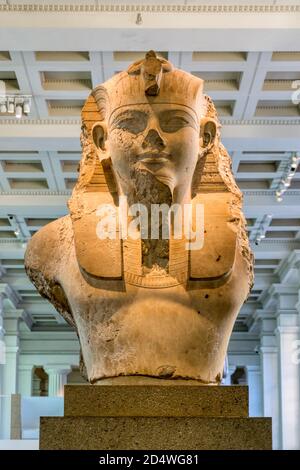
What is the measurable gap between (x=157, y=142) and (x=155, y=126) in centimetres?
10

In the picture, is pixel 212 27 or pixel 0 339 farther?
pixel 0 339

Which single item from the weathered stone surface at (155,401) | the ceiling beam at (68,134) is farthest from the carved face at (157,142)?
the ceiling beam at (68,134)

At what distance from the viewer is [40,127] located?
13.5 meters

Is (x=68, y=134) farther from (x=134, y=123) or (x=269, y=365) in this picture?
(x=269, y=365)

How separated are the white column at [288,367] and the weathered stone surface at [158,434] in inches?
656

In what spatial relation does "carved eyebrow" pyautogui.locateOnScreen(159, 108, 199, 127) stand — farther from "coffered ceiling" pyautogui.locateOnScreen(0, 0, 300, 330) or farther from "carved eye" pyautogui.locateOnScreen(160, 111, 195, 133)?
"coffered ceiling" pyautogui.locateOnScreen(0, 0, 300, 330)

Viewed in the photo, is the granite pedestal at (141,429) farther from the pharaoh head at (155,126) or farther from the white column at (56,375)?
the white column at (56,375)

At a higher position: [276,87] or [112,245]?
[276,87]

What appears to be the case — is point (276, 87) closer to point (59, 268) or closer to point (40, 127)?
point (40, 127)

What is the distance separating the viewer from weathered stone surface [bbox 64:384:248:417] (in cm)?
455

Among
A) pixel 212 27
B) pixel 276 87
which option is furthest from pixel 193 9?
pixel 276 87
